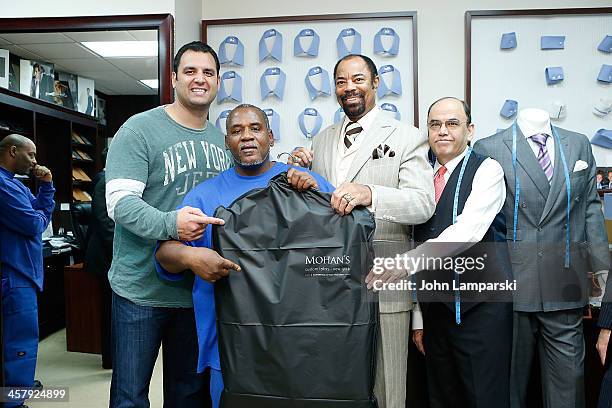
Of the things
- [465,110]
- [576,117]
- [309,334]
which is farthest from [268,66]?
[309,334]

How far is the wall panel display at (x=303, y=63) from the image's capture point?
11.0 feet

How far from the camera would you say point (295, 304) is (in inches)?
62.0

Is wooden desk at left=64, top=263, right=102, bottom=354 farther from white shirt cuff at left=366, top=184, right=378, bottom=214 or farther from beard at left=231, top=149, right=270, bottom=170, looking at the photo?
white shirt cuff at left=366, top=184, right=378, bottom=214

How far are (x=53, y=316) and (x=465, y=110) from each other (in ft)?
8.83

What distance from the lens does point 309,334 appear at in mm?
1566

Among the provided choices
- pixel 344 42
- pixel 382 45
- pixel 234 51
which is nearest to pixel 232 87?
pixel 234 51

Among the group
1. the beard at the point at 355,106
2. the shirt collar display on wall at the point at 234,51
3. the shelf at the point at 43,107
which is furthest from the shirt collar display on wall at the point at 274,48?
the beard at the point at 355,106

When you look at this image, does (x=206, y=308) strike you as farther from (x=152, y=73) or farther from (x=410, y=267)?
(x=152, y=73)

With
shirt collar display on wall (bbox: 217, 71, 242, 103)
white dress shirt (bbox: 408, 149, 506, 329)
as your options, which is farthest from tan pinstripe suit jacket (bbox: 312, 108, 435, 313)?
shirt collar display on wall (bbox: 217, 71, 242, 103)

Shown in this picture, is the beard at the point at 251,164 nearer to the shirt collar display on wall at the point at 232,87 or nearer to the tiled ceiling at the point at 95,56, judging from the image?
the tiled ceiling at the point at 95,56

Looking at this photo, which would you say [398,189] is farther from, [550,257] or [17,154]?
[17,154]

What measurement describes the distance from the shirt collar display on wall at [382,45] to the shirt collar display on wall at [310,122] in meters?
0.54

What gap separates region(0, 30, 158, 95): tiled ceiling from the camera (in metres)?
2.99

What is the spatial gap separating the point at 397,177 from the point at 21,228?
193 centimetres
